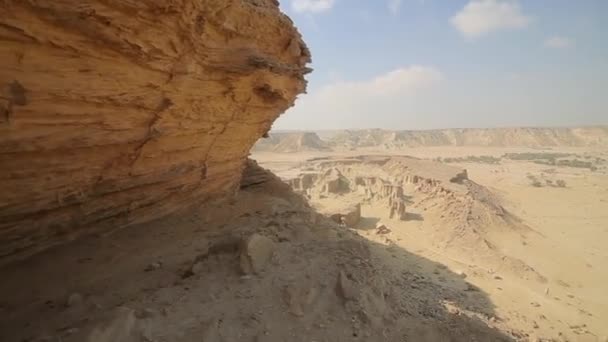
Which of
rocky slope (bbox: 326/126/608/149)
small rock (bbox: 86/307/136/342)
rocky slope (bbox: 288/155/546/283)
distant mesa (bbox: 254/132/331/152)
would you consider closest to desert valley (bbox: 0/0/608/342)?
small rock (bbox: 86/307/136/342)

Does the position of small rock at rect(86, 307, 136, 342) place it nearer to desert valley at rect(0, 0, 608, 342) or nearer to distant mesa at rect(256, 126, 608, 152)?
desert valley at rect(0, 0, 608, 342)

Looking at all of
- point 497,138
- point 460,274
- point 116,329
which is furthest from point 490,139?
point 116,329

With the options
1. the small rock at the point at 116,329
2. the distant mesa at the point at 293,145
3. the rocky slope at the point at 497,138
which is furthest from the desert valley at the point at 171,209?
the rocky slope at the point at 497,138

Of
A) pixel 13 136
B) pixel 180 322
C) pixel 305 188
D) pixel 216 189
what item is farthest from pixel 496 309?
pixel 305 188

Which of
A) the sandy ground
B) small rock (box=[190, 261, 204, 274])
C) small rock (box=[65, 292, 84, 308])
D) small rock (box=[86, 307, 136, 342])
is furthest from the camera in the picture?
the sandy ground

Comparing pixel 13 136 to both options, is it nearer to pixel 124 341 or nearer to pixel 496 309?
pixel 124 341

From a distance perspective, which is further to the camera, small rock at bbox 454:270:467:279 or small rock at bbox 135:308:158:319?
small rock at bbox 454:270:467:279

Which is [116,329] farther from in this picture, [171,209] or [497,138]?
[497,138]
